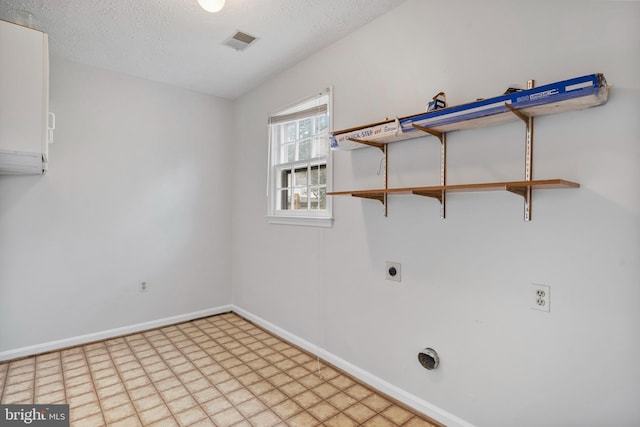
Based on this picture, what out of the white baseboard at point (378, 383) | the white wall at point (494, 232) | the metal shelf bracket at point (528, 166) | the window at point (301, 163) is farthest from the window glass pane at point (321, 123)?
the white baseboard at point (378, 383)

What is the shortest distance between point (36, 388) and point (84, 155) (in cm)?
190

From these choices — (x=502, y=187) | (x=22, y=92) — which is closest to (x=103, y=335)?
(x=22, y=92)

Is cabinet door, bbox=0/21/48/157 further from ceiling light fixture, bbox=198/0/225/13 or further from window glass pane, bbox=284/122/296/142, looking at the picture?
window glass pane, bbox=284/122/296/142

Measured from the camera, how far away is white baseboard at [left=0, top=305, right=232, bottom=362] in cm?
277

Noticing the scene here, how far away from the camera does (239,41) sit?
2.60m

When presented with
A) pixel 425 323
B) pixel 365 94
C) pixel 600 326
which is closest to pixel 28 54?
pixel 365 94

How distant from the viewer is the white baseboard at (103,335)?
2.77 m

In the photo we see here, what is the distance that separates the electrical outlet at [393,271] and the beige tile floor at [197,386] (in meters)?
0.78

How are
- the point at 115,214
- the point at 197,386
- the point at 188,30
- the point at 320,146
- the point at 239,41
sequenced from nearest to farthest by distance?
1. the point at 197,386
2. the point at 188,30
3. the point at 239,41
4. the point at 320,146
5. the point at 115,214

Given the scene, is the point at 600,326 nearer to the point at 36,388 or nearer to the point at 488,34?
the point at 488,34

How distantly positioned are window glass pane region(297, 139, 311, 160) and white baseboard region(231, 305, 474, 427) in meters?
1.65

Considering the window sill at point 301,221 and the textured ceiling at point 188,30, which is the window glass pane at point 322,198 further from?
the textured ceiling at point 188,30

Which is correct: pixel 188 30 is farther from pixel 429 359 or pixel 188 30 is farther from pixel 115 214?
pixel 429 359

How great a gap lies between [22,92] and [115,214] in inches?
58.6
